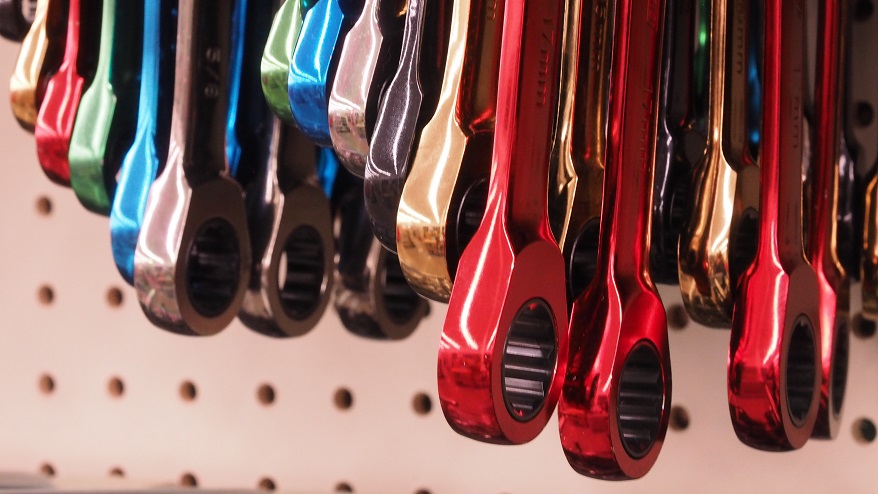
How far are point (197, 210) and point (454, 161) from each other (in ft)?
0.59

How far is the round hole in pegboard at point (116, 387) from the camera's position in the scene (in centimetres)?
90

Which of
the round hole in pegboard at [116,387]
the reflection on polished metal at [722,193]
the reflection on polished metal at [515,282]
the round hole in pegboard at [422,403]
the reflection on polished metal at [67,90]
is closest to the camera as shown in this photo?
the reflection on polished metal at [515,282]

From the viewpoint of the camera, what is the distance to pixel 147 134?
0.57 meters

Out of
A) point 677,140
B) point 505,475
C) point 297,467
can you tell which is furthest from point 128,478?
point 677,140

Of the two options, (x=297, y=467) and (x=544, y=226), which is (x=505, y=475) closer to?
(x=297, y=467)

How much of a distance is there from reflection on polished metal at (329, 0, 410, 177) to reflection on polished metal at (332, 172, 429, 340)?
15 centimetres

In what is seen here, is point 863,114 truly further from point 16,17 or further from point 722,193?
point 16,17

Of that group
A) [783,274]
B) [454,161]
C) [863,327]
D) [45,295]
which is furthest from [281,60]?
[45,295]

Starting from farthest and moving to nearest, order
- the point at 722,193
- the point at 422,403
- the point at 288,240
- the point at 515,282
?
the point at 422,403
the point at 288,240
the point at 722,193
the point at 515,282

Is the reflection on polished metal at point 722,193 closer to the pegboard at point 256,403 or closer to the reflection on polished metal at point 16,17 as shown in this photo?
the pegboard at point 256,403

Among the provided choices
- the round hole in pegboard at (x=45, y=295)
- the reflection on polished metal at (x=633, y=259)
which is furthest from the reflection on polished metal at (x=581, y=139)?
the round hole in pegboard at (x=45, y=295)

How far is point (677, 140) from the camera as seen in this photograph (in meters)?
0.53

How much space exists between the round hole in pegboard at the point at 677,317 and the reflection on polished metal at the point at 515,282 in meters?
0.27

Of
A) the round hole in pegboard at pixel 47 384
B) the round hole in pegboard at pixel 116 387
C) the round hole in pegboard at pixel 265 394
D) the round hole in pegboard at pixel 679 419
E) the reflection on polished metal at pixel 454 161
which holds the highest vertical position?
the reflection on polished metal at pixel 454 161
